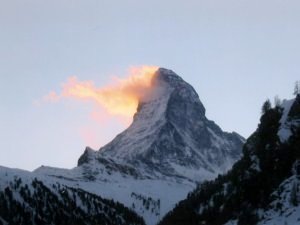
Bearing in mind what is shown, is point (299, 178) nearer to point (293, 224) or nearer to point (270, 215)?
point (270, 215)

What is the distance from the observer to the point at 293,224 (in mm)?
172250

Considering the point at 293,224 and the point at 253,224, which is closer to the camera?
the point at 293,224

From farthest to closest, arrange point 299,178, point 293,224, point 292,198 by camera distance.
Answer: point 299,178, point 292,198, point 293,224

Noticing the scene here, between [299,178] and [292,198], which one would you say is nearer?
[292,198]

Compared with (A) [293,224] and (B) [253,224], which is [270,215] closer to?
(B) [253,224]

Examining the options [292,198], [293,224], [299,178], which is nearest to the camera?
[293,224]

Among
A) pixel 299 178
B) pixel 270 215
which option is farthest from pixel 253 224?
pixel 299 178

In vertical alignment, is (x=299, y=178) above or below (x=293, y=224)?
above

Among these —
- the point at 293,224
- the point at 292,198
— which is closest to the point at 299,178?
the point at 292,198

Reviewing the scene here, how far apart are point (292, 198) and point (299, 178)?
46.4 feet

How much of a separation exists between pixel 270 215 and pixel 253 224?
236 inches

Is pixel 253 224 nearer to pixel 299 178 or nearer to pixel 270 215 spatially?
pixel 270 215

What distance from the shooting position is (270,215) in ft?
626

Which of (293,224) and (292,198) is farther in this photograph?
(292,198)
